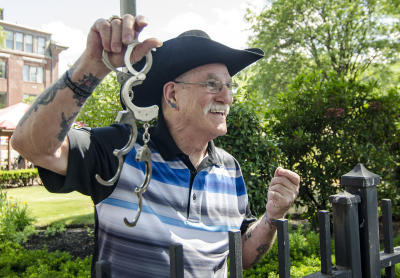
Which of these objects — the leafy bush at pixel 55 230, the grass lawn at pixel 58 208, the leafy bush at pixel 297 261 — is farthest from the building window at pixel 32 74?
the leafy bush at pixel 297 261

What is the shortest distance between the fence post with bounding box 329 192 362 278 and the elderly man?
250 millimetres

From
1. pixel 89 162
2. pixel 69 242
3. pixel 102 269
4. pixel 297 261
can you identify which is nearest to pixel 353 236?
pixel 102 269

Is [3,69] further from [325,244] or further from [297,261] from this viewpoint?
[325,244]

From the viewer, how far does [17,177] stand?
1523cm

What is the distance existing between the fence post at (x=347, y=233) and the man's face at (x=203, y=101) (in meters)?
0.67

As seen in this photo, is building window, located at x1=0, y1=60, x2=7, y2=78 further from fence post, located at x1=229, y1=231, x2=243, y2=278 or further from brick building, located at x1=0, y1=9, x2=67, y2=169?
fence post, located at x1=229, y1=231, x2=243, y2=278

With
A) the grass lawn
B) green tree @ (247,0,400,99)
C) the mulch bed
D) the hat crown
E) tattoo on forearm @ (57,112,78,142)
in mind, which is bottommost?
the mulch bed

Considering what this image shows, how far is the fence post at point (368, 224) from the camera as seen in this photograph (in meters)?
1.60

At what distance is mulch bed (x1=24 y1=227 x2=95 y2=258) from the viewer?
5.26m

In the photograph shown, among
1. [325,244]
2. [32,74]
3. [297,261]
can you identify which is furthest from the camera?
[32,74]

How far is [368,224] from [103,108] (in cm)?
435

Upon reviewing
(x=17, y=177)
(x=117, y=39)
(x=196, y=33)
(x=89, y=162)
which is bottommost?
(x=17, y=177)

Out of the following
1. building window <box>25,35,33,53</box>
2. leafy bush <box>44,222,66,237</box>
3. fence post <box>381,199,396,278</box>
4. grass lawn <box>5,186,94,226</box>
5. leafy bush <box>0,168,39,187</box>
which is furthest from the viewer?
building window <box>25,35,33,53</box>

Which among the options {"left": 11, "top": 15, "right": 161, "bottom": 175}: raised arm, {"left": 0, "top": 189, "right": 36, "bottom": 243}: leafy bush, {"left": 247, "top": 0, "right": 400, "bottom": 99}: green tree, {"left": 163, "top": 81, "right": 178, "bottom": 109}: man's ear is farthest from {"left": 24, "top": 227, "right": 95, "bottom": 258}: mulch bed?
{"left": 247, "top": 0, "right": 400, "bottom": 99}: green tree
